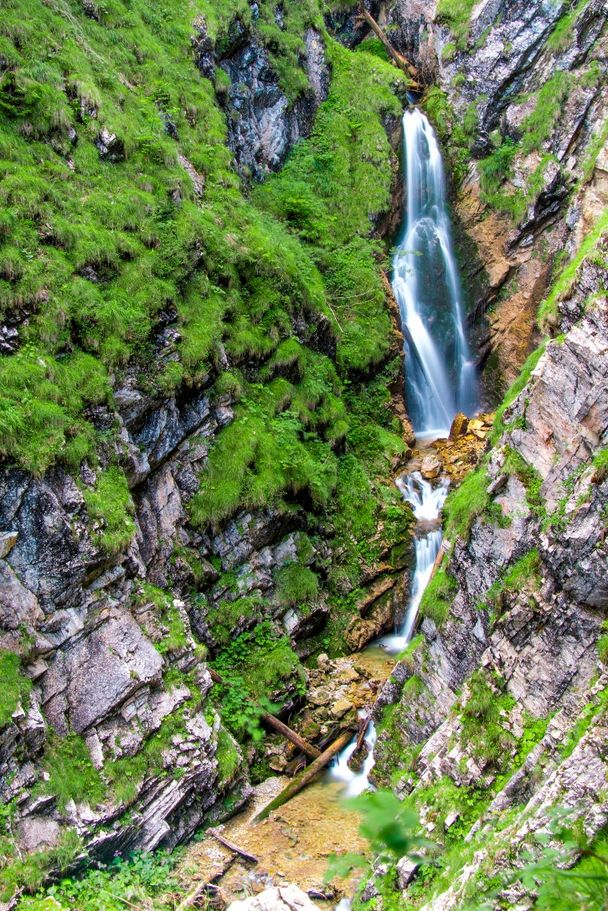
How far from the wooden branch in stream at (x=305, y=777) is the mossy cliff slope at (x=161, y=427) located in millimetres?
655

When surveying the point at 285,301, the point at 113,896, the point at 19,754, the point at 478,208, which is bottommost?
the point at 113,896

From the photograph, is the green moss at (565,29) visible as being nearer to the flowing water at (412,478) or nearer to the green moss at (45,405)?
the flowing water at (412,478)

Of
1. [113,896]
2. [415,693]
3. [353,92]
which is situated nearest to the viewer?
[113,896]

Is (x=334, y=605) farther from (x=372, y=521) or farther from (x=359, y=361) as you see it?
(x=359, y=361)

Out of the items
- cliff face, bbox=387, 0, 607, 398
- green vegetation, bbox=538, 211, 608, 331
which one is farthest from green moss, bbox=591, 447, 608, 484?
cliff face, bbox=387, 0, 607, 398

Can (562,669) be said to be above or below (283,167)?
below

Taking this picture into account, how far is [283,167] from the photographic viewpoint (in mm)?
18172

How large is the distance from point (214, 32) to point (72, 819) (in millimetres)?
17092

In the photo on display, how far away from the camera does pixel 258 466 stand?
462 inches

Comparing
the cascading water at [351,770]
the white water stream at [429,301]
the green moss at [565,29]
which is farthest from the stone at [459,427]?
the green moss at [565,29]

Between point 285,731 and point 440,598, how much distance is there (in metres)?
3.45

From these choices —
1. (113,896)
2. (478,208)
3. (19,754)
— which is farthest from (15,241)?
(478,208)

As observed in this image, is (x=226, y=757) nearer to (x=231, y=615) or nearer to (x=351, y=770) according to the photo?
(x=351, y=770)

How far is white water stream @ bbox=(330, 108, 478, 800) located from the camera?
1747cm
